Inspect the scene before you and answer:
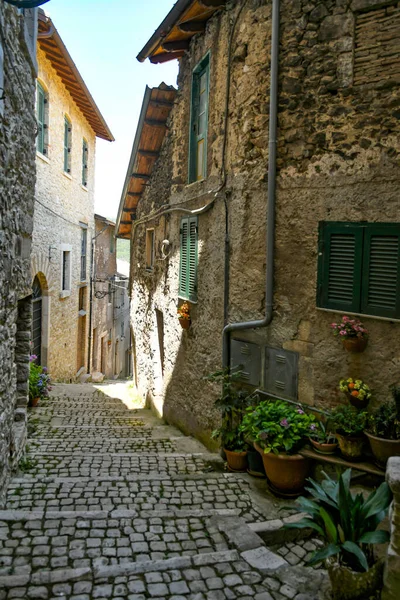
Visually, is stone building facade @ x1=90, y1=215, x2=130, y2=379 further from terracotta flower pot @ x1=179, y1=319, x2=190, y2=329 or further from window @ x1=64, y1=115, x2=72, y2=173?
terracotta flower pot @ x1=179, y1=319, x2=190, y2=329

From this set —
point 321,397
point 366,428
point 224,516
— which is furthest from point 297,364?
point 224,516

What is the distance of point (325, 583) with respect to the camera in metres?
3.00

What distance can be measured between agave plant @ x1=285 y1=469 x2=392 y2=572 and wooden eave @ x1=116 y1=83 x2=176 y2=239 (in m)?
7.33

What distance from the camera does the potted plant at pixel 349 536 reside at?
2738 millimetres

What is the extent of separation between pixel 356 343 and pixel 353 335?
0.08 m

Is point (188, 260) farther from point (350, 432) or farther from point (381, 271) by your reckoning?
point (350, 432)

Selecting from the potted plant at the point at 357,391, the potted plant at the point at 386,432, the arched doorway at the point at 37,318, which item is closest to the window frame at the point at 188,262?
the potted plant at the point at 357,391

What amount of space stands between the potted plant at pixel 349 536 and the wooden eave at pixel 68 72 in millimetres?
8696

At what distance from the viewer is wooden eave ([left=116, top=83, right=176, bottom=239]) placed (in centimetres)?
843

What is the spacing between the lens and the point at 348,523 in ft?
9.72

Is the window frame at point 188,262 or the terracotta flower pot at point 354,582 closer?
the terracotta flower pot at point 354,582

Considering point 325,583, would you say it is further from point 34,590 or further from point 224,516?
point 34,590

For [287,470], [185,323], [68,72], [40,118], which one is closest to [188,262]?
[185,323]

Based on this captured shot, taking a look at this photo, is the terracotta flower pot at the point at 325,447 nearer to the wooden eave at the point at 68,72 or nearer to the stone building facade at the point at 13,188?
the stone building facade at the point at 13,188
